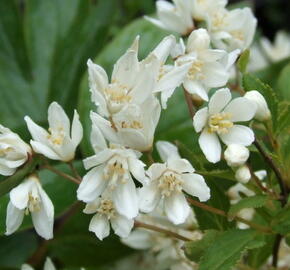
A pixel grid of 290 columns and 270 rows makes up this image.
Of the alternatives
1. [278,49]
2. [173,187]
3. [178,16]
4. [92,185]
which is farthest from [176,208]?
[278,49]

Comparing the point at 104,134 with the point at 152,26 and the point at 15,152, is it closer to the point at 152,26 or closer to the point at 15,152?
the point at 15,152

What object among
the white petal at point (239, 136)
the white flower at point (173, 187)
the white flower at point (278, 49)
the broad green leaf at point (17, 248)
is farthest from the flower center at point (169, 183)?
the white flower at point (278, 49)

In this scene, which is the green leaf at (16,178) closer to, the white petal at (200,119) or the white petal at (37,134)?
the white petal at (37,134)

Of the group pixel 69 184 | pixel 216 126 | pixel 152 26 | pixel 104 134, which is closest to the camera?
pixel 104 134

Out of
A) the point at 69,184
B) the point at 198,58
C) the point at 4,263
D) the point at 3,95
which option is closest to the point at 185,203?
the point at 198,58

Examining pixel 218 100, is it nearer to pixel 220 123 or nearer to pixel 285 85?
pixel 220 123

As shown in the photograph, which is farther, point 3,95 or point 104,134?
point 3,95
